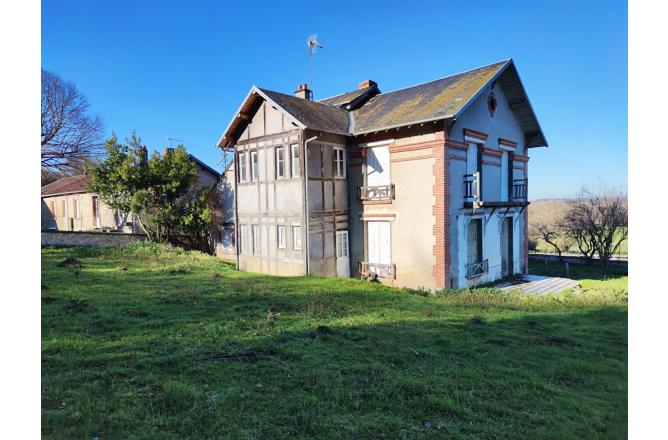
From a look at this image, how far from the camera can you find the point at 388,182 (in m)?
14.0

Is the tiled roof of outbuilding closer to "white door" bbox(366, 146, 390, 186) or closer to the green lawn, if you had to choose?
the green lawn

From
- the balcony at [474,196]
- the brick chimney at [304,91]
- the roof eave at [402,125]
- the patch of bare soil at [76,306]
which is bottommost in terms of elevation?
the patch of bare soil at [76,306]

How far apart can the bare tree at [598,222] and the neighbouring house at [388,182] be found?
7.66 m

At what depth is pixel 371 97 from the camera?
17703 millimetres

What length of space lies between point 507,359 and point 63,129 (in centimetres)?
1609

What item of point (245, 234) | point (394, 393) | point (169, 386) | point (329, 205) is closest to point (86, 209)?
point (245, 234)

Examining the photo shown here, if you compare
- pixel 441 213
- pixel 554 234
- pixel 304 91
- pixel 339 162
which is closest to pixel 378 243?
pixel 441 213

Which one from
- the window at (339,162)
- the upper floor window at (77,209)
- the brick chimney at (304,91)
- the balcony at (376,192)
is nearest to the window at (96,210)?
the upper floor window at (77,209)

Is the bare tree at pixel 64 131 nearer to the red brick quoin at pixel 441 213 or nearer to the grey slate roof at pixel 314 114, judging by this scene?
the grey slate roof at pixel 314 114

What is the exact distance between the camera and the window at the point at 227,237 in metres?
19.7

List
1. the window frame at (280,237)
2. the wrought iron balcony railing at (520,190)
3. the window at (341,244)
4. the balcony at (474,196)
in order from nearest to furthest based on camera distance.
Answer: the balcony at (474,196) → the window frame at (280,237) → the window at (341,244) → the wrought iron balcony railing at (520,190)

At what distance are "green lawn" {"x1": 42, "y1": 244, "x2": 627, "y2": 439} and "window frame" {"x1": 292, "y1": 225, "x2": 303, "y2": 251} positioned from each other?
385cm
